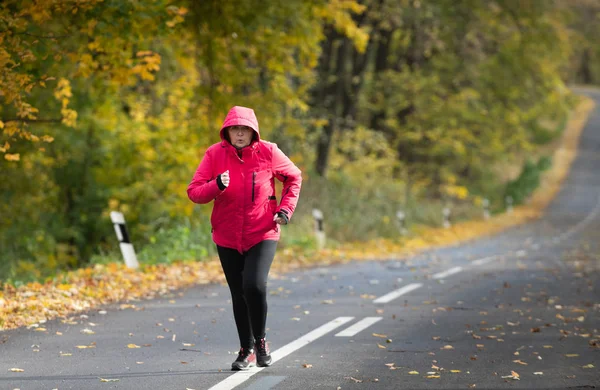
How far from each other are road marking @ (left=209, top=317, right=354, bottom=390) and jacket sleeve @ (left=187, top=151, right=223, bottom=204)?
118 centimetres

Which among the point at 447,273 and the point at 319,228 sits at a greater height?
the point at 319,228

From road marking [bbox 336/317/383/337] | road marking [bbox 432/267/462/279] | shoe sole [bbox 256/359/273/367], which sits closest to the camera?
shoe sole [bbox 256/359/273/367]

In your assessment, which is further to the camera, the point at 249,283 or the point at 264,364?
the point at 264,364

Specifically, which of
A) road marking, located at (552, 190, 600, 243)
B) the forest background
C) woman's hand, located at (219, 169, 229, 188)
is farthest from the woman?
road marking, located at (552, 190, 600, 243)

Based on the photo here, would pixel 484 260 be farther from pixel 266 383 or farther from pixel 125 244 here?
pixel 266 383

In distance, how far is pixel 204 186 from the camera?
6.68m

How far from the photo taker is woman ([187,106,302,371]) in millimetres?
6781

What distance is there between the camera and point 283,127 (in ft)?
75.4

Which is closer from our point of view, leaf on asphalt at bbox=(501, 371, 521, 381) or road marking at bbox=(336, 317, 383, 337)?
leaf on asphalt at bbox=(501, 371, 521, 381)

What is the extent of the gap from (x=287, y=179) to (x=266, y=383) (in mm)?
1438

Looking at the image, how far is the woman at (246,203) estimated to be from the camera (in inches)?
267

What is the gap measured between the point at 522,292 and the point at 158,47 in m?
9.36

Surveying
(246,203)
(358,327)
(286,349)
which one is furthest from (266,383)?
(358,327)

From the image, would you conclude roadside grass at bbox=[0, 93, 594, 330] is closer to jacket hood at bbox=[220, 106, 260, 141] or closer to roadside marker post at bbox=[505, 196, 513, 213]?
jacket hood at bbox=[220, 106, 260, 141]
